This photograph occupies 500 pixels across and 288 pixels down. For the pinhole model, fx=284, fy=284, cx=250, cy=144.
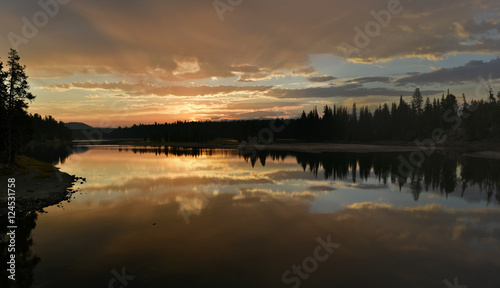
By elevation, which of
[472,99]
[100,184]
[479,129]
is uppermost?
[472,99]

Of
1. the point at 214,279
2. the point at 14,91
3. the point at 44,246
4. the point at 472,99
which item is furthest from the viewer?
the point at 472,99

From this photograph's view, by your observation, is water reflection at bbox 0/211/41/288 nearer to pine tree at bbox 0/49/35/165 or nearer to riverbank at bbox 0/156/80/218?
riverbank at bbox 0/156/80/218

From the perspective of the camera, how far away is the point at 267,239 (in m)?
16.2

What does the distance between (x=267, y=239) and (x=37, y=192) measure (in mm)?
26511

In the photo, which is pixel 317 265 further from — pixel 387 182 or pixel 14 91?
pixel 14 91

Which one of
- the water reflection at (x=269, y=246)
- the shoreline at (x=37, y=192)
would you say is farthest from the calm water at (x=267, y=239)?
the shoreline at (x=37, y=192)

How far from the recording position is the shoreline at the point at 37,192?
77.3ft

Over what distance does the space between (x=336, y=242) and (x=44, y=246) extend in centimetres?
1585

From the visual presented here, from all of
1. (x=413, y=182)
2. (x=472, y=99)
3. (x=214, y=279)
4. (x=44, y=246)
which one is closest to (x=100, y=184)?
(x=44, y=246)

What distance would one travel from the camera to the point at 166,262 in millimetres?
13227

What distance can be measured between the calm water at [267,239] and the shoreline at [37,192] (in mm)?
1950

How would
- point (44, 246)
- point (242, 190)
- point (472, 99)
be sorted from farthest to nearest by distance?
point (472, 99) → point (242, 190) → point (44, 246)

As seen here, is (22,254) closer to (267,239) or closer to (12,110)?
(267,239)

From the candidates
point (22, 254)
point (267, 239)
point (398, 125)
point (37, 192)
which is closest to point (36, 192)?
point (37, 192)
